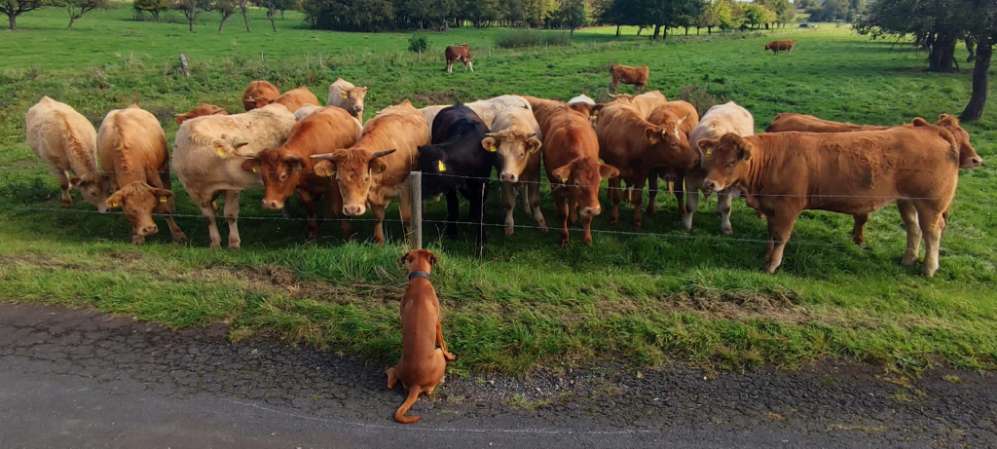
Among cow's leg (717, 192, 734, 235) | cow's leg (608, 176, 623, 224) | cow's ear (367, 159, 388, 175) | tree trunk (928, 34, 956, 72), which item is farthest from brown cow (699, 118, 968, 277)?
tree trunk (928, 34, 956, 72)

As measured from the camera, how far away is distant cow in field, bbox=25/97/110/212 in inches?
402

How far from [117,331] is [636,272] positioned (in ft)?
19.3

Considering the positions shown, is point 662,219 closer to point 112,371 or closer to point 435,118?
point 435,118

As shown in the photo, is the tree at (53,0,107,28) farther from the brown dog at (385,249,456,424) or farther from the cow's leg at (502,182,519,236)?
the brown dog at (385,249,456,424)

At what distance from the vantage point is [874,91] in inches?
910

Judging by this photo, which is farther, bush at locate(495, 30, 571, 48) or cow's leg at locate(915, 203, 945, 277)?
bush at locate(495, 30, 571, 48)

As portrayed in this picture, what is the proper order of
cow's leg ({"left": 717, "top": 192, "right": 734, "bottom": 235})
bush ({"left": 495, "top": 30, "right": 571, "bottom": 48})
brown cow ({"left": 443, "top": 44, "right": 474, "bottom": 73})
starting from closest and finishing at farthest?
cow's leg ({"left": 717, "top": 192, "right": 734, "bottom": 235})
brown cow ({"left": 443, "top": 44, "right": 474, "bottom": 73})
bush ({"left": 495, "top": 30, "right": 571, "bottom": 48})

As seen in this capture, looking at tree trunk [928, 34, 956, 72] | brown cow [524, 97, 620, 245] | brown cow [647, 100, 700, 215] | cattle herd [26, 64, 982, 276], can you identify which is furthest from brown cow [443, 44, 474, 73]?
tree trunk [928, 34, 956, 72]

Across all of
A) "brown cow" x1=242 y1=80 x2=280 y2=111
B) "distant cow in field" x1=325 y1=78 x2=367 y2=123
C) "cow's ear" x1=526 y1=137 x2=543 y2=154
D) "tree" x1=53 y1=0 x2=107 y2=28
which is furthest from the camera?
"tree" x1=53 y1=0 x2=107 y2=28

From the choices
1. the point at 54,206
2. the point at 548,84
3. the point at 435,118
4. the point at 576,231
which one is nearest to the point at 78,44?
A: the point at 548,84

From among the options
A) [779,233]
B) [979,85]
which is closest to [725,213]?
→ [779,233]

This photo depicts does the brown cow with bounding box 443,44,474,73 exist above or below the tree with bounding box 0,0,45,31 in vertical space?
below

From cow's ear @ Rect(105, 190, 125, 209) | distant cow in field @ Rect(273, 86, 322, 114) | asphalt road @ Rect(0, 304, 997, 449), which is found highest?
distant cow in field @ Rect(273, 86, 322, 114)

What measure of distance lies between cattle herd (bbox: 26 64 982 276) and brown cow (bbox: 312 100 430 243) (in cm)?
2
